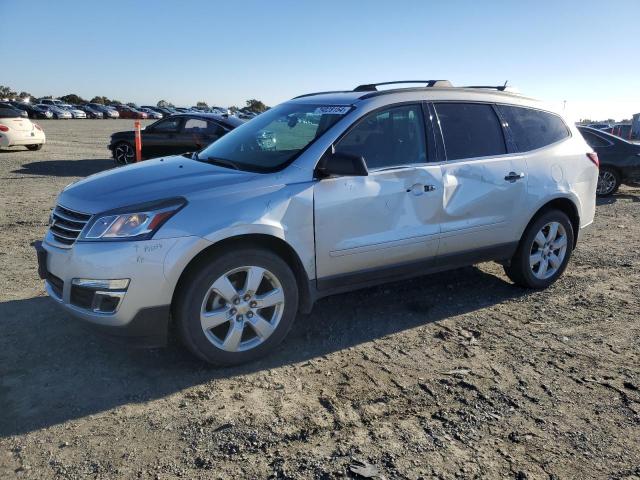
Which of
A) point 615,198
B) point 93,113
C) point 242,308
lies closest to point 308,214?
point 242,308

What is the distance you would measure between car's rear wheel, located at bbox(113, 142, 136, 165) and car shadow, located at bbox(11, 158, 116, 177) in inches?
9.7

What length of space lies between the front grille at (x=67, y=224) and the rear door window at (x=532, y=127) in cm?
363

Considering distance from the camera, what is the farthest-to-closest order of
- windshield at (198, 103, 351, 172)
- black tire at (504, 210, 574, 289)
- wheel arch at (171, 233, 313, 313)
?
1. black tire at (504, 210, 574, 289)
2. windshield at (198, 103, 351, 172)
3. wheel arch at (171, 233, 313, 313)

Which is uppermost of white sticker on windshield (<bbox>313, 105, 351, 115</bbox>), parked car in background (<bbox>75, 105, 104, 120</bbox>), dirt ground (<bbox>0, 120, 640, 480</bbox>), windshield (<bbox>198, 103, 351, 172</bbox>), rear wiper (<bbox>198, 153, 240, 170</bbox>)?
parked car in background (<bbox>75, 105, 104, 120</bbox>)

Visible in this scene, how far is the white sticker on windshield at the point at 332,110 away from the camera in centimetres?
413

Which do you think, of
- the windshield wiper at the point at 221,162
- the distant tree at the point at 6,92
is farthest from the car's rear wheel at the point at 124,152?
the distant tree at the point at 6,92

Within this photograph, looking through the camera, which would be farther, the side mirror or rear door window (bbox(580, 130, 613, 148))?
→ rear door window (bbox(580, 130, 613, 148))

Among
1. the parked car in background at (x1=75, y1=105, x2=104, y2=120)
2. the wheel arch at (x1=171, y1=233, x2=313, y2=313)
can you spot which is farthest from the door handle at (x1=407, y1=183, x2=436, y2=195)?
the parked car in background at (x1=75, y1=105, x2=104, y2=120)

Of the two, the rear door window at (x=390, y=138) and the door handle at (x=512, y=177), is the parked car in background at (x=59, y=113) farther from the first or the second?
the door handle at (x=512, y=177)

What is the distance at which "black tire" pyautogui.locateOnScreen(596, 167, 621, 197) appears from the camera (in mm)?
11344

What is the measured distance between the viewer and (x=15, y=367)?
139 inches

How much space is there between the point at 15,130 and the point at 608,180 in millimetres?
15828

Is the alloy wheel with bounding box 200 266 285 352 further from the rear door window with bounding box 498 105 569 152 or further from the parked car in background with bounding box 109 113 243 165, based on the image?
the parked car in background with bounding box 109 113 243 165

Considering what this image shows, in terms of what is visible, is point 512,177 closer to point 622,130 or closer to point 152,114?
point 622,130
